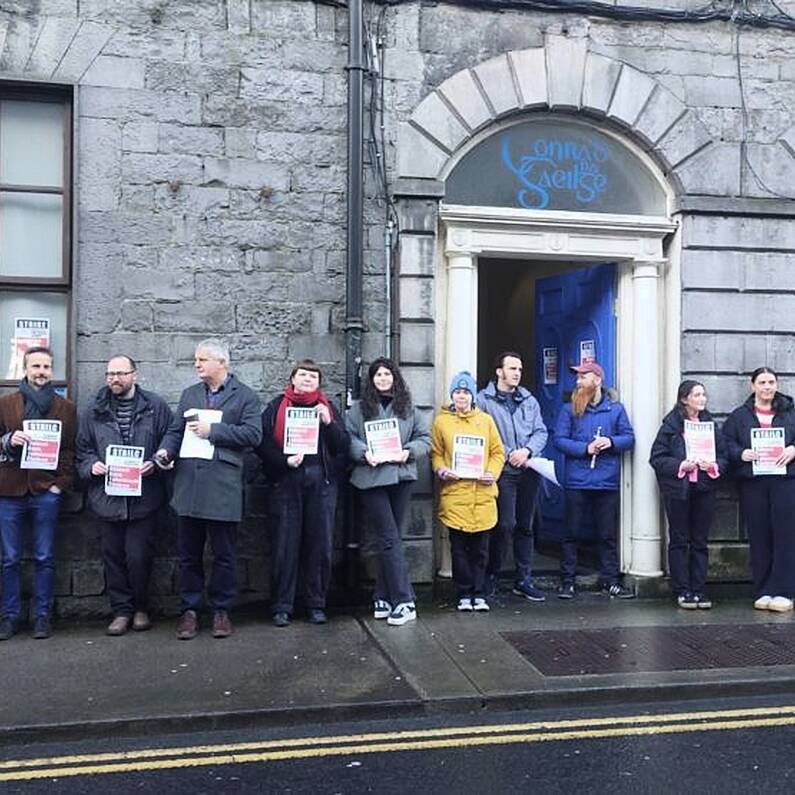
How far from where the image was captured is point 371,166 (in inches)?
306

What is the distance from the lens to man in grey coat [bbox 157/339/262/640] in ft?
22.0

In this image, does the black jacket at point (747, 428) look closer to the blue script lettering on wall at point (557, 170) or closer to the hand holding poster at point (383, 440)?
the blue script lettering on wall at point (557, 170)

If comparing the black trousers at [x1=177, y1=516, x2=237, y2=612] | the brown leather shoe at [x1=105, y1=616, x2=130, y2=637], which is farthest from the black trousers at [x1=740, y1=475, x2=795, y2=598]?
the brown leather shoe at [x1=105, y1=616, x2=130, y2=637]

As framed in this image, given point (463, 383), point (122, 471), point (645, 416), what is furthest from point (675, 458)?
point (122, 471)

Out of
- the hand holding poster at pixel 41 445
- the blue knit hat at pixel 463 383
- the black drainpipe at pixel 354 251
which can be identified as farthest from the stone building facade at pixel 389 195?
the hand holding poster at pixel 41 445

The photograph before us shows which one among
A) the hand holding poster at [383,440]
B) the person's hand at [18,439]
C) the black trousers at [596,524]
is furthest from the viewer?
the black trousers at [596,524]

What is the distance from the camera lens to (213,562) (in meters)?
6.96

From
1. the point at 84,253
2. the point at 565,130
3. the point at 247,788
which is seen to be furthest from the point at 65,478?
the point at 565,130

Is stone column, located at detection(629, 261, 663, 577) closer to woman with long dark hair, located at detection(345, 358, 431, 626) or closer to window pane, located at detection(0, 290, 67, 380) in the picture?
woman with long dark hair, located at detection(345, 358, 431, 626)

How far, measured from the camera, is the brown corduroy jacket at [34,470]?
6676 mm

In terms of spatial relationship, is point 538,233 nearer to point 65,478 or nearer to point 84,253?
point 84,253

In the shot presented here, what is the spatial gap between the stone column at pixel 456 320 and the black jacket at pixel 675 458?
5.56ft

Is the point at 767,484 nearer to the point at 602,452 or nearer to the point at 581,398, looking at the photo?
the point at 602,452

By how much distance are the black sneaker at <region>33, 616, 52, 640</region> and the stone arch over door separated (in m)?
3.04
